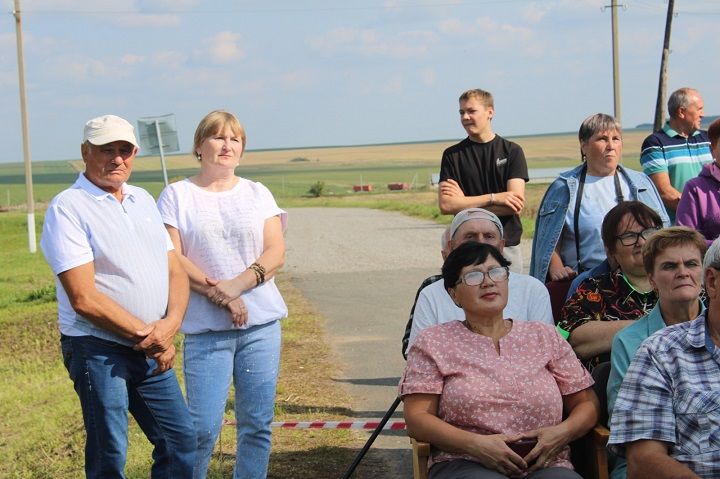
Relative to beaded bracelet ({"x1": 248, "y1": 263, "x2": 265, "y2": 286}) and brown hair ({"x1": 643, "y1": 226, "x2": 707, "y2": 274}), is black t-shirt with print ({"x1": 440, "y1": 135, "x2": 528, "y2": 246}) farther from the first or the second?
brown hair ({"x1": 643, "y1": 226, "x2": 707, "y2": 274})

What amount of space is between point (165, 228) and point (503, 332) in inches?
64.8

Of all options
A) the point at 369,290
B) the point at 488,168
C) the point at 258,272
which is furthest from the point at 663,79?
the point at 258,272

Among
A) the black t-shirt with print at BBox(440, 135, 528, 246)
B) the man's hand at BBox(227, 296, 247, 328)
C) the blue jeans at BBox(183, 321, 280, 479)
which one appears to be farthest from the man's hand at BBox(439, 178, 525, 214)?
the man's hand at BBox(227, 296, 247, 328)

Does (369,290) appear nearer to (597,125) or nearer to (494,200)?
(494,200)

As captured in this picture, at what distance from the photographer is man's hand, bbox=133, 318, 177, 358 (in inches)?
174

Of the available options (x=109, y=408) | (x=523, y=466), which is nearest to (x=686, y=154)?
(x=523, y=466)

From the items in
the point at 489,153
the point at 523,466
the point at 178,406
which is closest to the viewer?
the point at 523,466

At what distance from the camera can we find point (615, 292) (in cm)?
488

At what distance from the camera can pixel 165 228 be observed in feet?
15.9

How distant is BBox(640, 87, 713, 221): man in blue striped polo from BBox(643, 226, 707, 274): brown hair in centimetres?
307

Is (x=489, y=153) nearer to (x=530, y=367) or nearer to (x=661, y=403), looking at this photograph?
(x=530, y=367)

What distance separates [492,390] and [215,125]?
191cm

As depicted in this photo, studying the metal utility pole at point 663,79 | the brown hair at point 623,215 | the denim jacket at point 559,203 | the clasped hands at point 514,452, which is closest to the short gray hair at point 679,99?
the denim jacket at point 559,203

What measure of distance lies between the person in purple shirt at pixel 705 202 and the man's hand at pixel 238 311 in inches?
104
